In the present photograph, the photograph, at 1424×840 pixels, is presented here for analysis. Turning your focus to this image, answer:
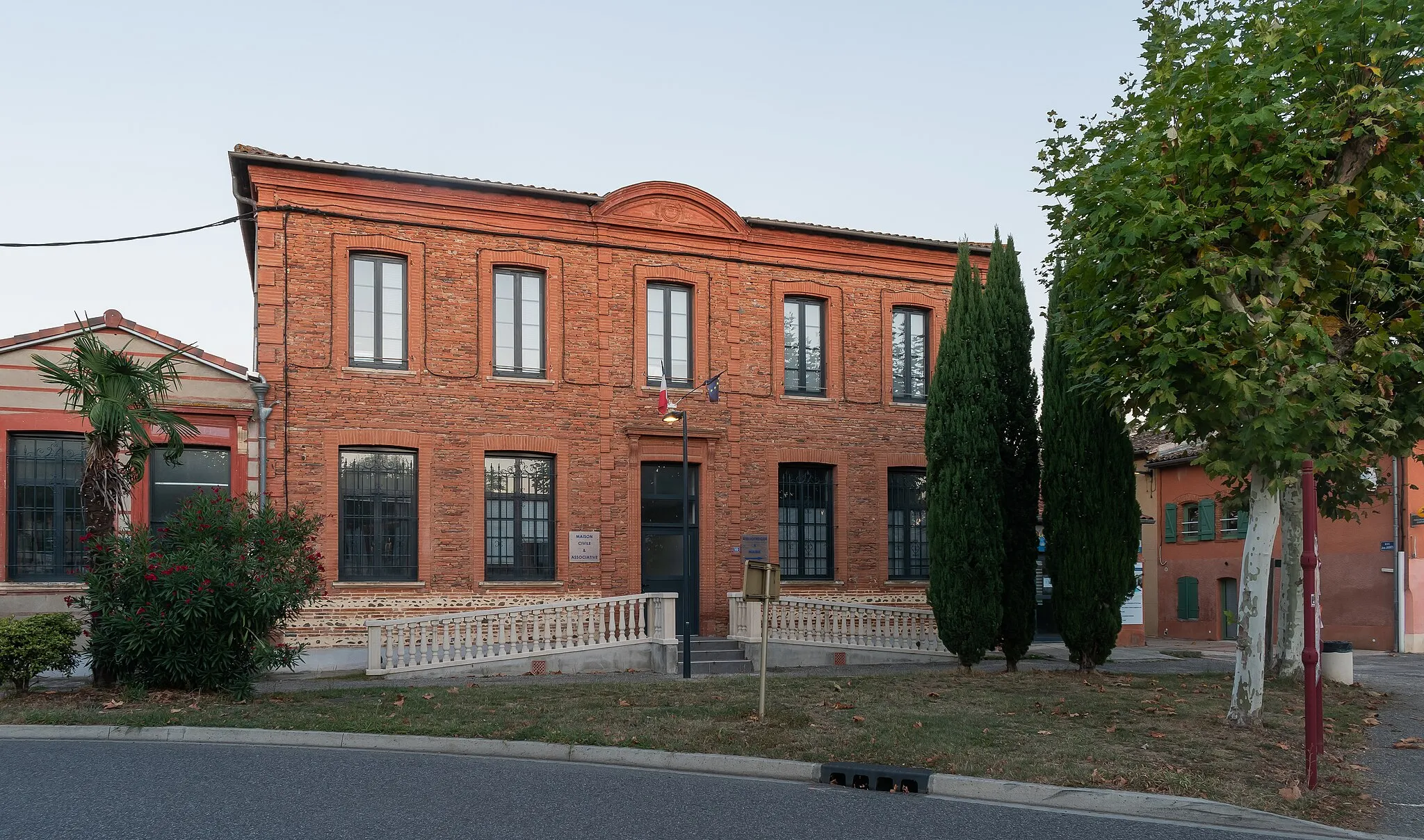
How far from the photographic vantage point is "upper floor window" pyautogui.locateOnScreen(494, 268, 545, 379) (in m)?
21.3

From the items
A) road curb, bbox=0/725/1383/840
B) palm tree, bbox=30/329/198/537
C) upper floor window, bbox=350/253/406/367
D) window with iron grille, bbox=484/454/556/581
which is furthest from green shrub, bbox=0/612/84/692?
window with iron grille, bbox=484/454/556/581

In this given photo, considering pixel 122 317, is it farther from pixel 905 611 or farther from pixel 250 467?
pixel 905 611

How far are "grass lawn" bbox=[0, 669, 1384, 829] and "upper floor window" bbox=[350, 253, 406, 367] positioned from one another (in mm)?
6851

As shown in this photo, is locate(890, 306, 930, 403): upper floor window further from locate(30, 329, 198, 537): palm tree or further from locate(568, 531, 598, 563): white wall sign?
locate(30, 329, 198, 537): palm tree

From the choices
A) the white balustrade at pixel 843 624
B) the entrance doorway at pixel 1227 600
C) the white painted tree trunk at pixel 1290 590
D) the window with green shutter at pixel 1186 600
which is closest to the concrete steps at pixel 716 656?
the white balustrade at pixel 843 624

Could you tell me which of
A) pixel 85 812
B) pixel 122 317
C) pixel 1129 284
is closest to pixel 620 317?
pixel 122 317

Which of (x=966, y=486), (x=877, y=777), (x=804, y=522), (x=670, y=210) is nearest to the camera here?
(x=877, y=777)

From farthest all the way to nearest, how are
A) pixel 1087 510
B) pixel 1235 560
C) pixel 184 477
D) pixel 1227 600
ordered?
pixel 1227 600, pixel 1235 560, pixel 184 477, pixel 1087 510

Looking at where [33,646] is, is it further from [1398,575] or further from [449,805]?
[1398,575]

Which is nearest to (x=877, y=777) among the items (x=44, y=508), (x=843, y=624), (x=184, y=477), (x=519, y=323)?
(x=843, y=624)

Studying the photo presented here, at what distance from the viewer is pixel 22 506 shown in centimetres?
1827

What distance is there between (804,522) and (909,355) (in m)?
4.37

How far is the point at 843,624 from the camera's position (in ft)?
70.3

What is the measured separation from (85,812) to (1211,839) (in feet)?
25.4
